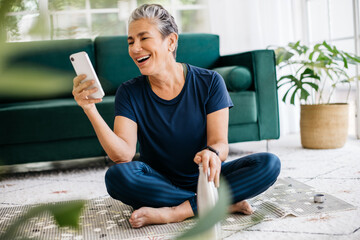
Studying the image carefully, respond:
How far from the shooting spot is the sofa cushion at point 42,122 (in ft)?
8.11

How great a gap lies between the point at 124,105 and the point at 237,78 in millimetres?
1249

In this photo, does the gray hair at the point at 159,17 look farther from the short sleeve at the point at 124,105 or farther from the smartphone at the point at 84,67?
the smartphone at the point at 84,67

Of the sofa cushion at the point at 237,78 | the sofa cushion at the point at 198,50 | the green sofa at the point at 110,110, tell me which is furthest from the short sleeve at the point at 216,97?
the sofa cushion at the point at 198,50

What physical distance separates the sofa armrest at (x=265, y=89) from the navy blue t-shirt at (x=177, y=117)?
1.22 m

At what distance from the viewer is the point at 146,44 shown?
1.53 meters

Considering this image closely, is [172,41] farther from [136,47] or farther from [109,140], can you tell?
[109,140]

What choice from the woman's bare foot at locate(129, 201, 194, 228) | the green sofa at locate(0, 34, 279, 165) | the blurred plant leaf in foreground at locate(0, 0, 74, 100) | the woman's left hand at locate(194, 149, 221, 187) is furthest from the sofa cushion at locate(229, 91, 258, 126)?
the blurred plant leaf in foreground at locate(0, 0, 74, 100)

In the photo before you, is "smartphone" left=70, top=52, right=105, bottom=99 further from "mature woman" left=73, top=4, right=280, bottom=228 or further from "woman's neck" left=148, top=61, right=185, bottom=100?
"woman's neck" left=148, top=61, right=185, bottom=100

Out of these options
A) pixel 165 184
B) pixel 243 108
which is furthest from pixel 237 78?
pixel 165 184

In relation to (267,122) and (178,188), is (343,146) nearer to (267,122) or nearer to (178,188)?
(267,122)

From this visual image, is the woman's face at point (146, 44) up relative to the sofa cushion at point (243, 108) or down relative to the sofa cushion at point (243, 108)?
up

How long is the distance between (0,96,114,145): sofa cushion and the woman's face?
3.60ft

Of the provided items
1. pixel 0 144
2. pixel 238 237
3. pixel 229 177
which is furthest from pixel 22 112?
pixel 238 237

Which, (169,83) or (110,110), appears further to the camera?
(110,110)
